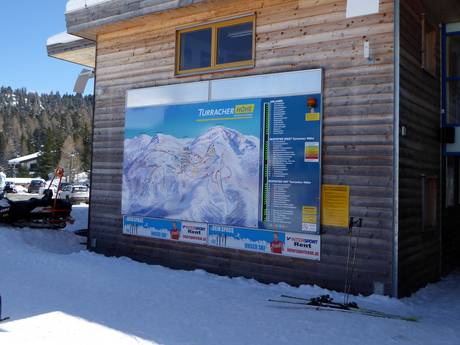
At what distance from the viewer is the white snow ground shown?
479 cm

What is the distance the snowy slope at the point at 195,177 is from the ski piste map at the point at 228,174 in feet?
0.05

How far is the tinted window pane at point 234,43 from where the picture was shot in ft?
26.3

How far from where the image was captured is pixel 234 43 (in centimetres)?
819

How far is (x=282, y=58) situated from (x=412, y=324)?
14.0ft

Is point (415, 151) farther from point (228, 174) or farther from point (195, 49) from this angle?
point (195, 49)

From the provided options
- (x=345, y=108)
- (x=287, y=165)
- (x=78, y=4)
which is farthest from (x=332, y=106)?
(x=78, y=4)

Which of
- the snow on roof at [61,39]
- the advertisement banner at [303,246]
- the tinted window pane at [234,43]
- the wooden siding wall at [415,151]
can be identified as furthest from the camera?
the snow on roof at [61,39]

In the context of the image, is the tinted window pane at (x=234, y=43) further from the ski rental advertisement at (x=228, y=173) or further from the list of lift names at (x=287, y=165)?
the list of lift names at (x=287, y=165)

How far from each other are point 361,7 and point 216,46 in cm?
265

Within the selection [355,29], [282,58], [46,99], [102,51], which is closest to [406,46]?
[355,29]

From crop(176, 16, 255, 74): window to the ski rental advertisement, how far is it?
683 mm

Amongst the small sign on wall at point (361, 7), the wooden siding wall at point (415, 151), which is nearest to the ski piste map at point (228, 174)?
the wooden siding wall at point (415, 151)

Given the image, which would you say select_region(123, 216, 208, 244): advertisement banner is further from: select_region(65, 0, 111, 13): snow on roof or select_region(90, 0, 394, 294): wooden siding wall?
select_region(65, 0, 111, 13): snow on roof

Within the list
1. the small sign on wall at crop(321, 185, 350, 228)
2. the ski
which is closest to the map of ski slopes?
the small sign on wall at crop(321, 185, 350, 228)
